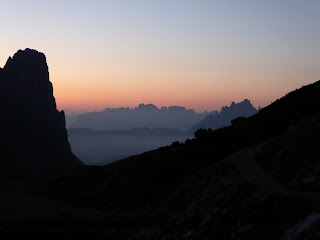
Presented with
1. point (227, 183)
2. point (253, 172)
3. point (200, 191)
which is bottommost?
point (200, 191)

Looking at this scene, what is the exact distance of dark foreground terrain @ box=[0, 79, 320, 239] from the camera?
19219 millimetres

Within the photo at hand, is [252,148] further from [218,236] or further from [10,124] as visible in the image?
[10,124]

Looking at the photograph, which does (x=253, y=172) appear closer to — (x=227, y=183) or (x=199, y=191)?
(x=227, y=183)

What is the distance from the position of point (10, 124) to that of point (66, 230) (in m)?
181

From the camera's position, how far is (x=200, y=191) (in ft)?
101

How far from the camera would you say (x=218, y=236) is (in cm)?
1959

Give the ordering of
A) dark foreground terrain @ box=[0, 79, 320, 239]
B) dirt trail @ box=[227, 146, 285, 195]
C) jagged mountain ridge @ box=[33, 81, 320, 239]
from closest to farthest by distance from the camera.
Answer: jagged mountain ridge @ box=[33, 81, 320, 239]
dark foreground terrain @ box=[0, 79, 320, 239]
dirt trail @ box=[227, 146, 285, 195]

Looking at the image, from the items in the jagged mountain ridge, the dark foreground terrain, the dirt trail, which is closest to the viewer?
the jagged mountain ridge

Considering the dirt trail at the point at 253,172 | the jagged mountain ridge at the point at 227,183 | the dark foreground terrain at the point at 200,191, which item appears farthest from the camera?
the dirt trail at the point at 253,172

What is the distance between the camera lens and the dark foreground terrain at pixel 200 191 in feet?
63.1

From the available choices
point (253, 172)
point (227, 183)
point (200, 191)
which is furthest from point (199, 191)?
point (253, 172)

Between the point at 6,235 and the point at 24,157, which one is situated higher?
the point at 24,157

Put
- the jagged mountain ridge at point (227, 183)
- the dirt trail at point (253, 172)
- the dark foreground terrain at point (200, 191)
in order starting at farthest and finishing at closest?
1. the dirt trail at point (253, 172)
2. the dark foreground terrain at point (200, 191)
3. the jagged mountain ridge at point (227, 183)

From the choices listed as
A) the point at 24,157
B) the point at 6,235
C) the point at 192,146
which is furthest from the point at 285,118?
the point at 24,157
